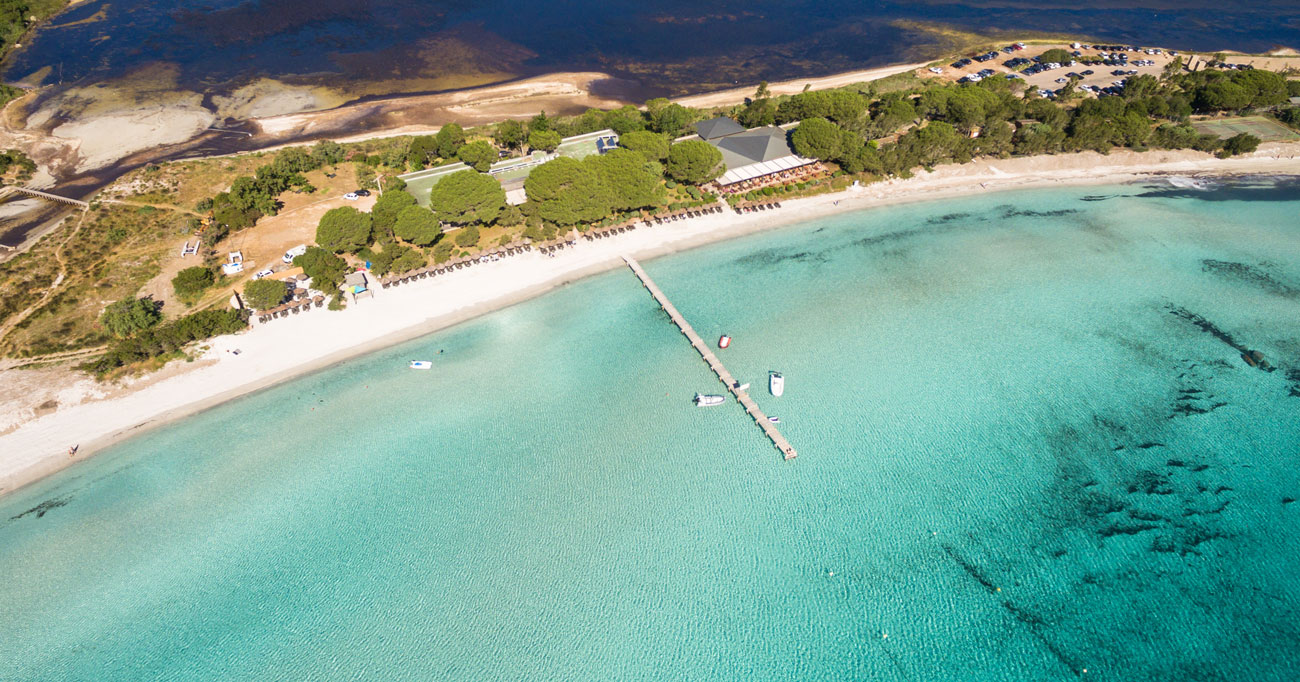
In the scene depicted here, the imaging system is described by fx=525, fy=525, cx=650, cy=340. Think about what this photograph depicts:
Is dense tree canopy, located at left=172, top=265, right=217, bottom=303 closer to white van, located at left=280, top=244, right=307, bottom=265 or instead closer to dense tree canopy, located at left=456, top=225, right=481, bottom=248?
white van, located at left=280, top=244, right=307, bottom=265

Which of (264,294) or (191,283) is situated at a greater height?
(264,294)

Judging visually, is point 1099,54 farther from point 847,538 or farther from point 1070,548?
point 847,538

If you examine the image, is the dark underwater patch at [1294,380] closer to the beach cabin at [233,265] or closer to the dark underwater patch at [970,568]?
the dark underwater patch at [970,568]

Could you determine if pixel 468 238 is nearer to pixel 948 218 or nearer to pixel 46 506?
pixel 46 506

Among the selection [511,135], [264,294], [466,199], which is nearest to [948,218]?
[466,199]

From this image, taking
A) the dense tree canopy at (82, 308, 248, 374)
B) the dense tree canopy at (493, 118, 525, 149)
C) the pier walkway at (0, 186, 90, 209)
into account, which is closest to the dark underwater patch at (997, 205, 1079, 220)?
the dense tree canopy at (493, 118, 525, 149)

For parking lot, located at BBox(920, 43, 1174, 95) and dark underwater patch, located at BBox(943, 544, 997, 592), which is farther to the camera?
parking lot, located at BBox(920, 43, 1174, 95)
